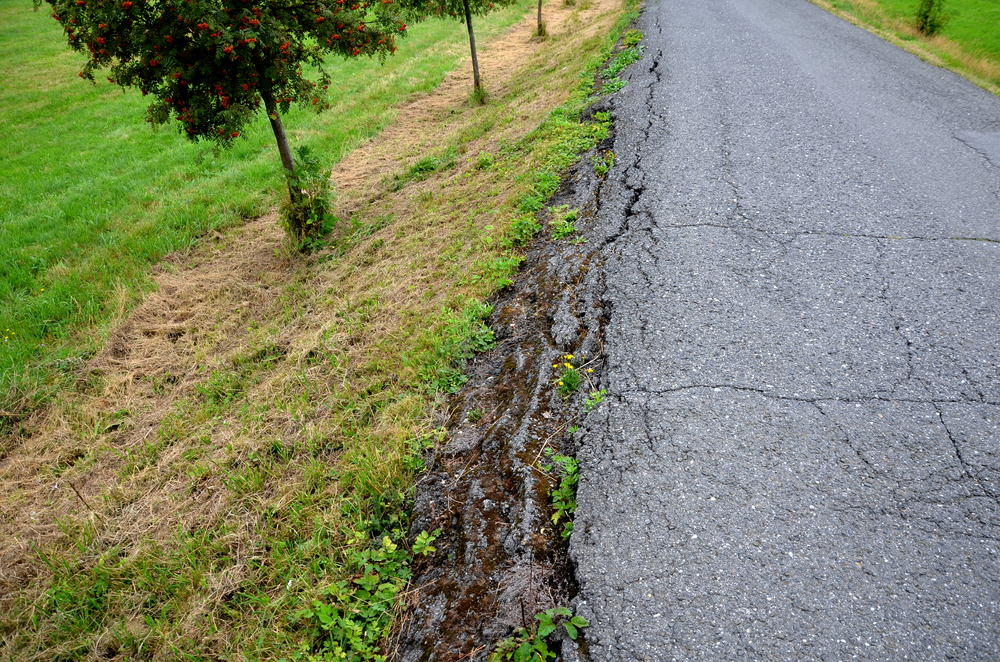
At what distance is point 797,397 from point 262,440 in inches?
159

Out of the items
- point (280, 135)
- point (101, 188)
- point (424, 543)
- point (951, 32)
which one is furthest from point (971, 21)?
point (101, 188)

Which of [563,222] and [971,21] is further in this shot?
[971,21]

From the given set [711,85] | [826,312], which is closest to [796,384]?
[826,312]

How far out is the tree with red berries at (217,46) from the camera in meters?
5.65

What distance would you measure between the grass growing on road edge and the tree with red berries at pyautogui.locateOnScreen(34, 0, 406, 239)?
2.09m

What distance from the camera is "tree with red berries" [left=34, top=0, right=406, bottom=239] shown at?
5648 mm

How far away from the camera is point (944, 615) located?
6.91 ft

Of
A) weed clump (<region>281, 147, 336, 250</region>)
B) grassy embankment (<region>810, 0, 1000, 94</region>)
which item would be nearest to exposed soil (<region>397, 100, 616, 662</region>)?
weed clump (<region>281, 147, 336, 250</region>)

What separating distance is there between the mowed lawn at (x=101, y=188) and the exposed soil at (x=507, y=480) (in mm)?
5226

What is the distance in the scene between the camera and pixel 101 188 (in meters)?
10.1

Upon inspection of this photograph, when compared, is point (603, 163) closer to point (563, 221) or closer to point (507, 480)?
point (563, 221)

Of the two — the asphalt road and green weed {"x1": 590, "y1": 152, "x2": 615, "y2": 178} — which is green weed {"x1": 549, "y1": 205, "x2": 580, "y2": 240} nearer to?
the asphalt road

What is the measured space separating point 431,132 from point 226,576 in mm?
10067

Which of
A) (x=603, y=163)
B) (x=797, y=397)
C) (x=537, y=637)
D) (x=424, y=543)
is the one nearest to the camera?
(x=537, y=637)
